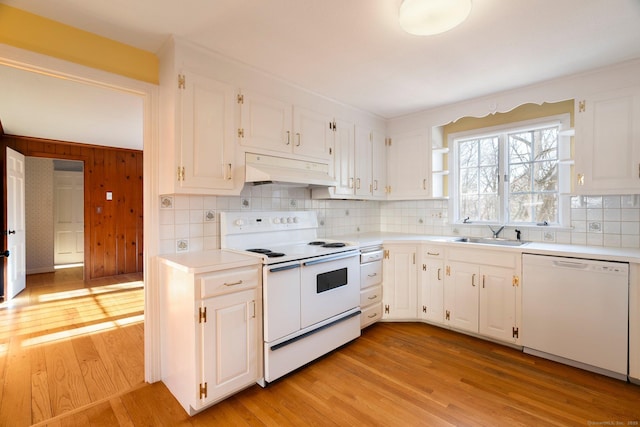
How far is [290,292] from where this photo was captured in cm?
Result: 220

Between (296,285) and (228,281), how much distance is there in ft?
1.75

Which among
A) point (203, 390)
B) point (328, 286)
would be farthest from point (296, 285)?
point (203, 390)

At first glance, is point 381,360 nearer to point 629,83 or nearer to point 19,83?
point 629,83

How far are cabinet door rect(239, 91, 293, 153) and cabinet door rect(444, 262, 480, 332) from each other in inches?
76.9

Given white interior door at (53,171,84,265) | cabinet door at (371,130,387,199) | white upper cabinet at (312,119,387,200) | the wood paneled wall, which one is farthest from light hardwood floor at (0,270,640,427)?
white interior door at (53,171,84,265)

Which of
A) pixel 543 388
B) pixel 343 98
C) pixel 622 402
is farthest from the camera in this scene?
pixel 343 98

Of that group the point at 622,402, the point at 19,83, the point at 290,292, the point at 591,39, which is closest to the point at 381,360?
the point at 290,292

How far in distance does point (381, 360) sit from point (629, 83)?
9.53ft

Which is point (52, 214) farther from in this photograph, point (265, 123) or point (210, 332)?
point (210, 332)

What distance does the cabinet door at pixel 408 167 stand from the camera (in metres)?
3.56

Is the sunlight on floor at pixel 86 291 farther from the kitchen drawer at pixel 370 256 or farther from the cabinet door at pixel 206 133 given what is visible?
the kitchen drawer at pixel 370 256

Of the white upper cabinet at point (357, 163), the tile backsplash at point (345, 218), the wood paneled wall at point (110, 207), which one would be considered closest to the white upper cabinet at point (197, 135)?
the tile backsplash at point (345, 218)

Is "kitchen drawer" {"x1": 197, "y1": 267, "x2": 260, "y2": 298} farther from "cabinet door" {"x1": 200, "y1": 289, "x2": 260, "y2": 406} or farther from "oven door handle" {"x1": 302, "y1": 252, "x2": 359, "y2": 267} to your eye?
"oven door handle" {"x1": 302, "y1": 252, "x2": 359, "y2": 267}

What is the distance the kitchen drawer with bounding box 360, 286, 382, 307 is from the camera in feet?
9.78
